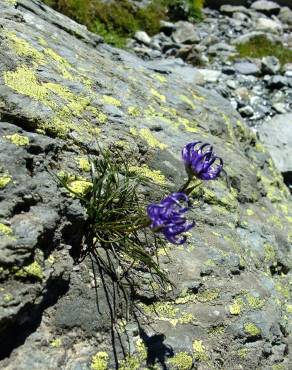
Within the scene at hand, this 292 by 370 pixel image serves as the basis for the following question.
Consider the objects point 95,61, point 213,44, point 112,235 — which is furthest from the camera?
point 213,44

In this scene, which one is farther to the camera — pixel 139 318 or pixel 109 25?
pixel 109 25

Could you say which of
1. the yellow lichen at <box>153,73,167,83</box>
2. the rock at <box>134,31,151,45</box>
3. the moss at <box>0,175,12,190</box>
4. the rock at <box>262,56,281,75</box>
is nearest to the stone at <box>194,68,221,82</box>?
the rock at <box>262,56,281,75</box>

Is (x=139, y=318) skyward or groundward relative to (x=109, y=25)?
skyward

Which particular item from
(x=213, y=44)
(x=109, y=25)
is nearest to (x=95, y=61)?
(x=109, y=25)

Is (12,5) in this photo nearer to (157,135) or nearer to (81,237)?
(157,135)

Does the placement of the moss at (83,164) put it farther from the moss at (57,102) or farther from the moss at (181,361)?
the moss at (181,361)

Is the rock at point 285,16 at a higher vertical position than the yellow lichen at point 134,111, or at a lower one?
lower

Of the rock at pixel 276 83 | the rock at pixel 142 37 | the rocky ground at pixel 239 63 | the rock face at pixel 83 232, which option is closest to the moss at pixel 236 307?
the rock face at pixel 83 232
